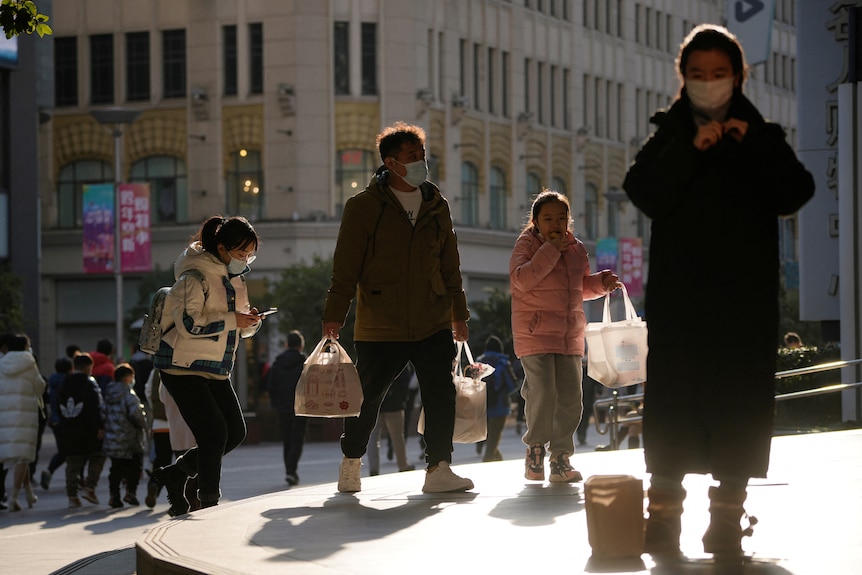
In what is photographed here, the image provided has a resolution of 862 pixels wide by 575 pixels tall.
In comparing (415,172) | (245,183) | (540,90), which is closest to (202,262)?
(415,172)

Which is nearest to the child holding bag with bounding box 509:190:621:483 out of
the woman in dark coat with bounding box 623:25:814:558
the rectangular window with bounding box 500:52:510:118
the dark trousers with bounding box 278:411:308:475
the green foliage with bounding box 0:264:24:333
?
the woman in dark coat with bounding box 623:25:814:558

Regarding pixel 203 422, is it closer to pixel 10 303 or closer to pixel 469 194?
pixel 10 303

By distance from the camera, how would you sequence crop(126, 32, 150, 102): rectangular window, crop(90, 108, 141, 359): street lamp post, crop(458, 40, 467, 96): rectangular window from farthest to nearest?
crop(458, 40, 467, 96): rectangular window → crop(126, 32, 150, 102): rectangular window → crop(90, 108, 141, 359): street lamp post

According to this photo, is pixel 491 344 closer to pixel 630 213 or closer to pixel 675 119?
pixel 675 119

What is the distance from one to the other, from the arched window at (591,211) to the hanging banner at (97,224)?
85.0ft

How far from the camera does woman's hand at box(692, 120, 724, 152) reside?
6.38 m

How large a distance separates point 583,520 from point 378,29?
47.4 m

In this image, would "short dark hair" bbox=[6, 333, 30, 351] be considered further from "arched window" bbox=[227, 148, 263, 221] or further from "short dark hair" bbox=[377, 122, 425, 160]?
"arched window" bbox=[227, 148, 263, 221]

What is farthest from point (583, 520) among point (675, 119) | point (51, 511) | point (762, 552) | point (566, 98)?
point (566, 98)

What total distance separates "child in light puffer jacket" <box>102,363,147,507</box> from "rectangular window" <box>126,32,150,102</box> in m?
38.5

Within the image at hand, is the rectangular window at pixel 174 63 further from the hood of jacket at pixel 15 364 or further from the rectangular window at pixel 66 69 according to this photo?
the hood of jacket at pixel 15 364

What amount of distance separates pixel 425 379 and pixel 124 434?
8.95m

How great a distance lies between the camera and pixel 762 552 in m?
6.79

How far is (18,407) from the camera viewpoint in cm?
1806
